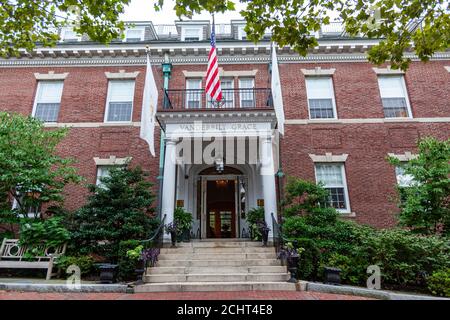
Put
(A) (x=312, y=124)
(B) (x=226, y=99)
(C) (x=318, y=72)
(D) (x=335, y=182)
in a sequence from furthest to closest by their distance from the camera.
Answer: (C) (x=318, y=72) < (B) (x=226, y=99) < (A) (x=312, y=124) < (D) (x=335, y=182)

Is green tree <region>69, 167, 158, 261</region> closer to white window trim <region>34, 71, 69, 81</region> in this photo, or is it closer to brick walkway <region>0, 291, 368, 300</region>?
brick walkway <region>0, 291, 368, 300</region>

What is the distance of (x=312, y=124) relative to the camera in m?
A: 12.1

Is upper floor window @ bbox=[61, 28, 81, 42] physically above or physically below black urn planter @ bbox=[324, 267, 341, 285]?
above

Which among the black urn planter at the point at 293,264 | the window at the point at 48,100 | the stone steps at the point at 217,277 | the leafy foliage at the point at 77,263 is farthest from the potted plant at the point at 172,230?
the window at the point at 48,100

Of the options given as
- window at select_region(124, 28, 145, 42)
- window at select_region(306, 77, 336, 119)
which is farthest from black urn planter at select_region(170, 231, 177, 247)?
window at select_region(124, 28, 145, 42)

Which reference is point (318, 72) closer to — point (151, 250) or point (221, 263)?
point (221, 263)

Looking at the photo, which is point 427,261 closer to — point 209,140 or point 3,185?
point 209,140

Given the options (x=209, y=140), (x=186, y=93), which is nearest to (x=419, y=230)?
(x=209, y=140)

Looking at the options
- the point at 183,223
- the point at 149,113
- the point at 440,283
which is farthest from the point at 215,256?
the point at 440,283

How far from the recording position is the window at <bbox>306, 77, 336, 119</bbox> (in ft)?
40.7

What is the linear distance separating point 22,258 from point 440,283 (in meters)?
11.2

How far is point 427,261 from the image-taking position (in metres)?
7.00

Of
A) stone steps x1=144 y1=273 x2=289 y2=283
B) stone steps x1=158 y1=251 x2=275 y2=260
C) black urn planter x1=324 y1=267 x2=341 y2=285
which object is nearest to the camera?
black urn planter x1=324 y1=267 x2=341 y2=285

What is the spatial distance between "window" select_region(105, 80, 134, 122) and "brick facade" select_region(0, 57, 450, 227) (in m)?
0.28
